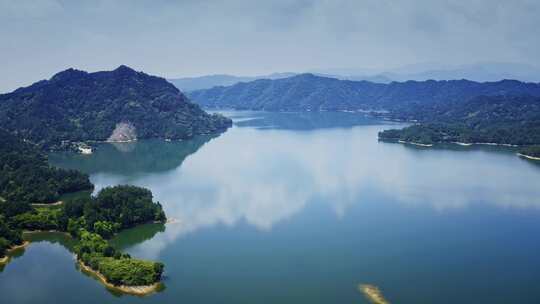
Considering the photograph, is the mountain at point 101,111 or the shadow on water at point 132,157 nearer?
the shadow on water at point 132,157

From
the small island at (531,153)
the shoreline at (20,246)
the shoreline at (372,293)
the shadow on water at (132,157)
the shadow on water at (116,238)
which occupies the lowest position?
the shadow on water at (132,157)

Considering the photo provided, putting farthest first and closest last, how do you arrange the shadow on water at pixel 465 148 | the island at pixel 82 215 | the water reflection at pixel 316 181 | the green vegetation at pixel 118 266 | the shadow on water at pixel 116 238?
A: the shadow on water at pixel 465 148 → the water reflection at pixel 316 181 → the shadow on water at pixel 116 238 → the island at pixel 82 215 → the green vegetation at pixel 118 266

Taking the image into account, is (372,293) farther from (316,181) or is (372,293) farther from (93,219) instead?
(316,181)

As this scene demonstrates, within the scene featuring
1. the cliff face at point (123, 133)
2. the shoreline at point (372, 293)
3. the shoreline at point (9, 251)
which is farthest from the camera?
the cliff face at point (123, 133)

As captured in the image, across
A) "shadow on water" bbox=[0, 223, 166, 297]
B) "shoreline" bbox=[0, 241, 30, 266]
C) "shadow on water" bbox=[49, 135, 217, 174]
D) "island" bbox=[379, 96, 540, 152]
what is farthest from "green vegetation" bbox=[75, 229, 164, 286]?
"island" bbox=[379, 96, 540, 152]

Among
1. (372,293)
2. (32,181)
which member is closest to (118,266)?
(372,293)

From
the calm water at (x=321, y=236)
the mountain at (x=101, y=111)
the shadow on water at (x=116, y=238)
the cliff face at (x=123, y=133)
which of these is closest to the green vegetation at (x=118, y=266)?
the calm water at (x=321, y=236)

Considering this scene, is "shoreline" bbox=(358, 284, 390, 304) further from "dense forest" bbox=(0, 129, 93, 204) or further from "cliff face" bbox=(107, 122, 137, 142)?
"cliff face" bbox=(107, 122, 137, 142)

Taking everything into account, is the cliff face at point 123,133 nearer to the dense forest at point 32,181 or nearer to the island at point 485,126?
the dense forest at point 32,181

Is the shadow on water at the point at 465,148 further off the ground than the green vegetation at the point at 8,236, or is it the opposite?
the shadow on water at the point at 465,148
